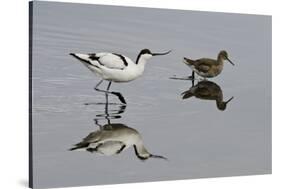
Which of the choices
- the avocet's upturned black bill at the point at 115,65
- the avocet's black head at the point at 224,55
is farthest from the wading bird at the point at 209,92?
the avocet's upturned black bill at the point at 115,65

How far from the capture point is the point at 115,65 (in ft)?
17.9

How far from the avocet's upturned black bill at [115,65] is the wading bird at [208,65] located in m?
0.40

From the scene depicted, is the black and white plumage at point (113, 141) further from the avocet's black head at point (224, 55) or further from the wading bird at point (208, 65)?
the avocet's black head at point (224, 55)

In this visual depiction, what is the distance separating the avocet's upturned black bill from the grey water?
1.8 inches

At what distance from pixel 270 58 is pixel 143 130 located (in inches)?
61.3

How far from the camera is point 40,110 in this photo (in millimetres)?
5160

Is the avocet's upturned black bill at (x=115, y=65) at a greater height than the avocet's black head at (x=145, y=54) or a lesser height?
lesser

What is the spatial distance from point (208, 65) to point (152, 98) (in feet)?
2.14

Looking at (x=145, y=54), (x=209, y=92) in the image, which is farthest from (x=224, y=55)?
(x=145, y=54)

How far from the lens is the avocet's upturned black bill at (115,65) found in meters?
5.36

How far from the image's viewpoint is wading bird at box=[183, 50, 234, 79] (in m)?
5.79

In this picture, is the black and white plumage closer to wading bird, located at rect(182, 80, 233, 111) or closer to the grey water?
the grey water

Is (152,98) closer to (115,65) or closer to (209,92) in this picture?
(115,65)

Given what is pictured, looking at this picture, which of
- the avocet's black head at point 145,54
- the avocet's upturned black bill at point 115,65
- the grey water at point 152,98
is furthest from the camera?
the avocet's black head at point 145,54
